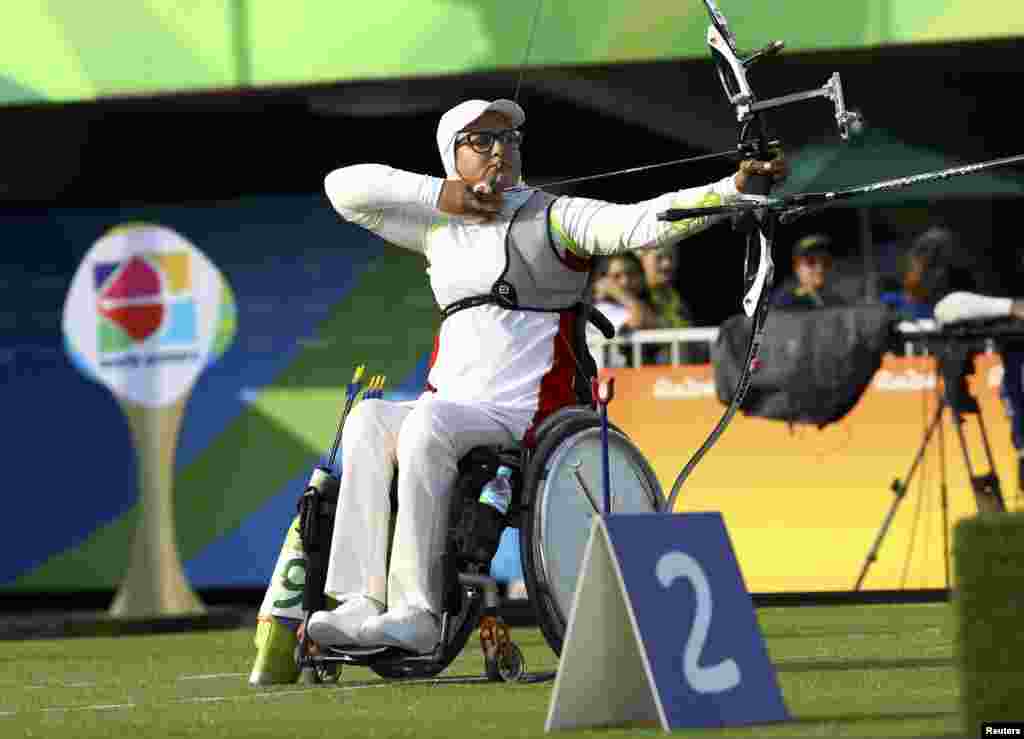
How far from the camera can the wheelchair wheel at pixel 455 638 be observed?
6.81 m

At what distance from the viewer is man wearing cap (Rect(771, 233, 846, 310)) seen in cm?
1189

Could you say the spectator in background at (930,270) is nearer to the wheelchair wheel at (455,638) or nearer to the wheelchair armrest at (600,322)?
the wheelchair armrest at (600,322)

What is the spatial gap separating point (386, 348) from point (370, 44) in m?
2.12

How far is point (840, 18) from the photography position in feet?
39.6

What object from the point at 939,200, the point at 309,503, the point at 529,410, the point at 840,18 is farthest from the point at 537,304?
the point at 939,200

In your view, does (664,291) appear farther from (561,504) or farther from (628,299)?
(561,504)

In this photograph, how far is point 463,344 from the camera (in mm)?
7180

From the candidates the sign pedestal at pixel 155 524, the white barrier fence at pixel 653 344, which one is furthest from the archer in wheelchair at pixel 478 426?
the sign pedestal at pixel 155 524

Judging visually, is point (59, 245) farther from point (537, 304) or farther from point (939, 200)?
point (537, 304)

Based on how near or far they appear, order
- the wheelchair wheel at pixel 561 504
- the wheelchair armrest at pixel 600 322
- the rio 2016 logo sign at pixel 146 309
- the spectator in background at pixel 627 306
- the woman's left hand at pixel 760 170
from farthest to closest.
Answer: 1. the rio 2016 logo sign at pixel 146 309
2. the spectator in background at pixel 627 306
3. the wheelchair armrest at pixel 600 322
4. the wheelchair wheel at pixel 561 504
5. the woman's left hand at pixel 760 170

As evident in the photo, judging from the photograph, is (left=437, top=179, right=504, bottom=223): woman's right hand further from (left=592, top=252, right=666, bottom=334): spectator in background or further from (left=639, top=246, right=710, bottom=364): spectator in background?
(left=639, top=246, right=710, bottom=364): spectator in background

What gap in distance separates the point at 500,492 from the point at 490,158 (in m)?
1.10

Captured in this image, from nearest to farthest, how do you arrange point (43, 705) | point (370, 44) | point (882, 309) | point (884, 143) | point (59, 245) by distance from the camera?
point (43, 705) → point (882, 309) → point (370, 44) → point (884, 143) → point (59, 245)

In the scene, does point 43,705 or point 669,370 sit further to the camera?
point 669,370
